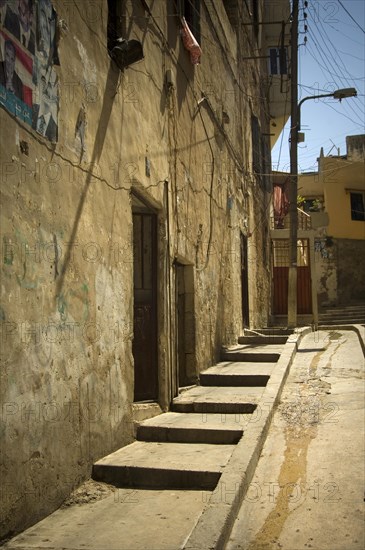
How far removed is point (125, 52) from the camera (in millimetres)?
4891

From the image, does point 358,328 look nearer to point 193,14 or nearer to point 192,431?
point 193,14

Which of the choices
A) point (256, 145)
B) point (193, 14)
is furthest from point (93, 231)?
point (256, 145)

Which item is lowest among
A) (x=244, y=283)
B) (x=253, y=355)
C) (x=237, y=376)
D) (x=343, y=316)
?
(x=237, y=376)

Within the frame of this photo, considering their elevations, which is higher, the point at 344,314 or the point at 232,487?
the point at 344,314

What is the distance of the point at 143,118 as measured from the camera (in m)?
5.72

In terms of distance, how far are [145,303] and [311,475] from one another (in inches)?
105

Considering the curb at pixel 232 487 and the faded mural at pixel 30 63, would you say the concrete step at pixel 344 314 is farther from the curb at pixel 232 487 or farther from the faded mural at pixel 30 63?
the faded mural at pixel 30 63

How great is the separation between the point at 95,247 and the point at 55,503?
1902 mm

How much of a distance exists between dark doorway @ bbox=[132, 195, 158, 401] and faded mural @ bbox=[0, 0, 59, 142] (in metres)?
2.21

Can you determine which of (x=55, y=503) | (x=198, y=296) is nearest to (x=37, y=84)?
(x=55, y=503)

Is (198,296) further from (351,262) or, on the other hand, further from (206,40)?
(351,262)

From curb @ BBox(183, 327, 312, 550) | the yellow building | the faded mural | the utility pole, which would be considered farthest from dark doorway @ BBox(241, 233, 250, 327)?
the yellow building

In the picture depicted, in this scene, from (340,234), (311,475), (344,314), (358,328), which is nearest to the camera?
(311,475)

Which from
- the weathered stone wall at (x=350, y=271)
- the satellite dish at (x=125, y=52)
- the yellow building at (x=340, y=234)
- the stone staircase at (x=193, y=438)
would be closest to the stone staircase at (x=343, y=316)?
the yellow building at (x=340, y=234)
